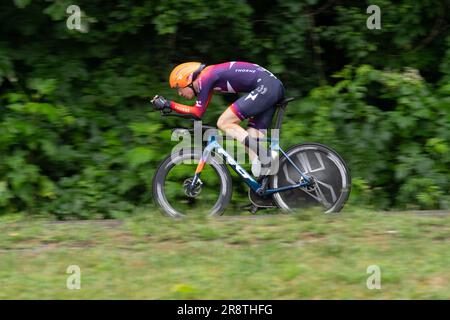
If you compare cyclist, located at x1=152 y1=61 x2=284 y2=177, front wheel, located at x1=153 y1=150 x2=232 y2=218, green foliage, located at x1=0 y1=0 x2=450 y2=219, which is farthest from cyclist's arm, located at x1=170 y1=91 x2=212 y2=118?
green foliage, located at x1=0 y1=0 x2=450 y2=219

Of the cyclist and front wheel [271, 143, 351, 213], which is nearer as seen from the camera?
the cyclist

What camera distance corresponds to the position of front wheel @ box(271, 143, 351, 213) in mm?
7770

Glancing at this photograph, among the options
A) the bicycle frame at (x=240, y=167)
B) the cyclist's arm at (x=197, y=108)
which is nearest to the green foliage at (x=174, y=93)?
the bicycle frame at (x=240, y=167)

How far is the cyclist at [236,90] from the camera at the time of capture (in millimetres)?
7589

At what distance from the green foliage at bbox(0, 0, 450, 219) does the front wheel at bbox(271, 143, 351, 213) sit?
1038 millimetres

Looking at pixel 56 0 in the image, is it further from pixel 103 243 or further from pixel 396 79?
pixel 396 79

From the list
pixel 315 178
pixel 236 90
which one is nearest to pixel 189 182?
pixel 236 90

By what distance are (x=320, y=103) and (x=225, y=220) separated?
2.86m

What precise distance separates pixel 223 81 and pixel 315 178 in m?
1.33

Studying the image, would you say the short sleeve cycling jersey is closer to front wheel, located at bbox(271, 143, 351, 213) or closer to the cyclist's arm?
the cyclist's arm

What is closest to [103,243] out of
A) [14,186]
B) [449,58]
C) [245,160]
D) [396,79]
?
[245,160]

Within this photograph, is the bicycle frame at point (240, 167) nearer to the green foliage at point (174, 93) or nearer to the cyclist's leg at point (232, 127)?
the cyclist's leg at point (232, 127)

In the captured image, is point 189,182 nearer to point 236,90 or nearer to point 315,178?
point 236,90

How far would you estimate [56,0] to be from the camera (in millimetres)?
9109
